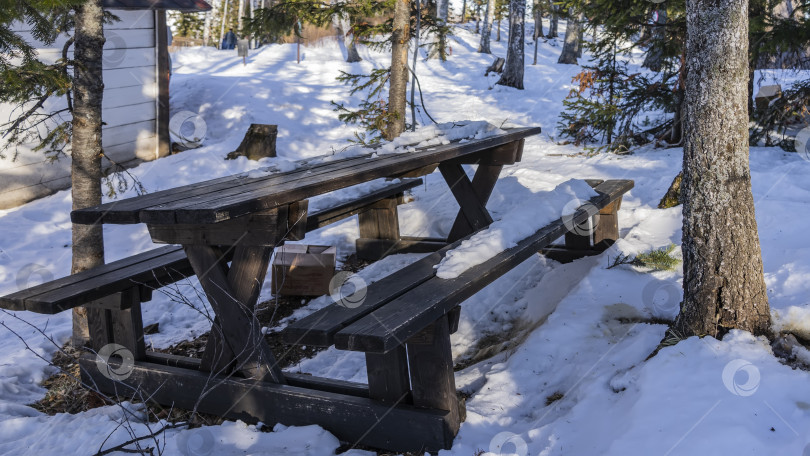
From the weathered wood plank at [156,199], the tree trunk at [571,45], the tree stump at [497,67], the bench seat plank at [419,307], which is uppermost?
the tree trunk at [571,45]

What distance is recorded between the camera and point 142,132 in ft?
37.1

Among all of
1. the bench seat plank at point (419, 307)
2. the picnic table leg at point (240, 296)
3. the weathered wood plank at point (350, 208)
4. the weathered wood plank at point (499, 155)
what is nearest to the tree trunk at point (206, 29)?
the weathered wood plank at point (350, 208)

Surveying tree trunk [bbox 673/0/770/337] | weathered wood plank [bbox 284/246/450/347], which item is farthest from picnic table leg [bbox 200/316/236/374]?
tree trunk [bbox 673/0/770/337]

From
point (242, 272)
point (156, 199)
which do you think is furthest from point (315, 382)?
point (156, 199)

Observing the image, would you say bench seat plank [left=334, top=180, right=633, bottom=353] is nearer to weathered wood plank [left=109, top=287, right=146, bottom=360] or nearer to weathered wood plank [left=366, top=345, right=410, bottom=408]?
weathered wood plank [left=366, top=345, right=410, bottom=408]

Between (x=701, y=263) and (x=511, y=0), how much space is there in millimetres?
16263

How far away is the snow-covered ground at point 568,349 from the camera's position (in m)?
2.97

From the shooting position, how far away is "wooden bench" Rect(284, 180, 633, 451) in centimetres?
286

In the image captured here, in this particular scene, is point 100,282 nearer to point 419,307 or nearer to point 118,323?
point 118,323

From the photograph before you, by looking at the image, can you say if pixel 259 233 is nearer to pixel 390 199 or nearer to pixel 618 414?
pixel 618 414

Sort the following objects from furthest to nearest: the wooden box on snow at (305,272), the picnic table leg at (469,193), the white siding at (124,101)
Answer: the white siding at (124,101) → the picnic table leg at (469,193) → the wooden box on snow at (305,272)

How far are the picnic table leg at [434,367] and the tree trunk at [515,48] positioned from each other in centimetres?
1575

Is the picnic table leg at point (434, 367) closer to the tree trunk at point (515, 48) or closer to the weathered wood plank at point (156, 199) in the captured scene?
the weathered wood plank at point (156, 199)

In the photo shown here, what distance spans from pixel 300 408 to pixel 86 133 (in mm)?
2912
